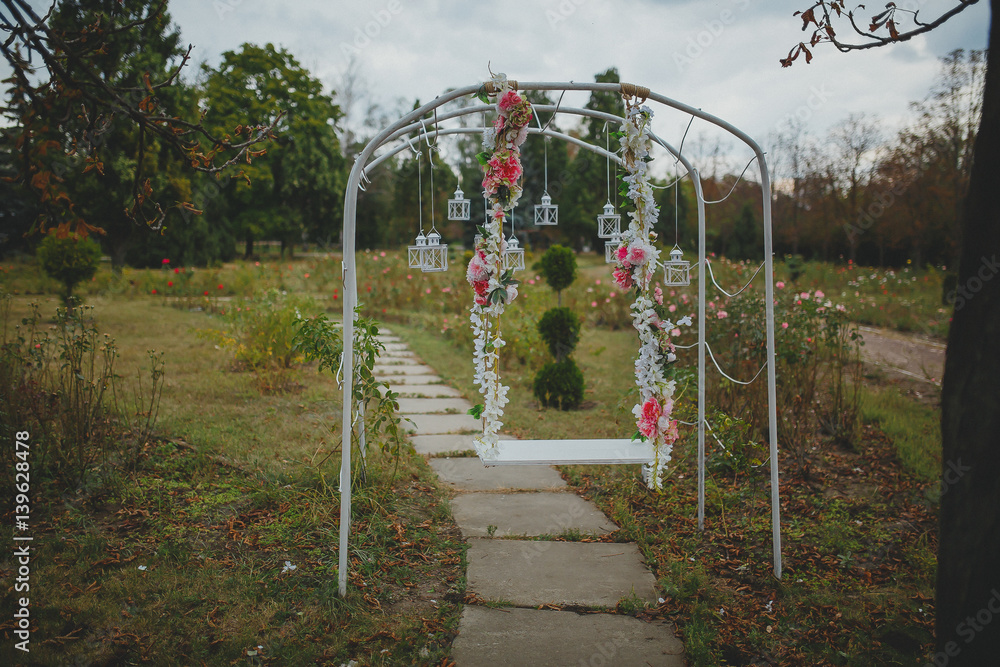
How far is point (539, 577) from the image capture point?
3104 millimetres

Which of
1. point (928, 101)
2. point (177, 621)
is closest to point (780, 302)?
point (177, 621)

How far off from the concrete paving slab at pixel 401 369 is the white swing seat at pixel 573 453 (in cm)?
429

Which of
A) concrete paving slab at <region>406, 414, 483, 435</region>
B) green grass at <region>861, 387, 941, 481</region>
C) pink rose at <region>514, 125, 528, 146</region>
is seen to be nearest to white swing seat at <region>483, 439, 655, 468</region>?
pink rose at <region>514, 125, 528, 146</region>

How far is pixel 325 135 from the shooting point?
22031 mm

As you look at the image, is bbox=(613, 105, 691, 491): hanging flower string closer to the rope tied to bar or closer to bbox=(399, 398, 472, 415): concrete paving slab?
the rope tied to bar

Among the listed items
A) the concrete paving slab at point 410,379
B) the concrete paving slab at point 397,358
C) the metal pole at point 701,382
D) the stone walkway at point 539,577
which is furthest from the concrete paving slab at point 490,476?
the concrete paving slab at point 397,358

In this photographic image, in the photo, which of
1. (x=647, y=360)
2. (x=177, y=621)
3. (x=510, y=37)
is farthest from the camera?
(x=510, y=37)

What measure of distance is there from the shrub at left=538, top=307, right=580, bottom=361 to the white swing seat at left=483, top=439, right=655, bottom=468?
301cm

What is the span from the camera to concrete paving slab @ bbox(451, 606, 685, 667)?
2.44 meters

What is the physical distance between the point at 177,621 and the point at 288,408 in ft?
10.2

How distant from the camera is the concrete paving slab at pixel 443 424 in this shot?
5398 mm

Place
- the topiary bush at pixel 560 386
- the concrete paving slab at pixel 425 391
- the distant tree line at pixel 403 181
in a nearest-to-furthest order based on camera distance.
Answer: the topiary bush at pixel 560 386 < the concrete paving slab at pixel 425 391 < the distant tree line at pixel 403 181

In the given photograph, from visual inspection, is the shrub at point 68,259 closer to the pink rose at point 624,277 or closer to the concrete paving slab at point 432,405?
the concrete paving slab at point 432,405

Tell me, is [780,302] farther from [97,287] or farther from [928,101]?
[97,287]
